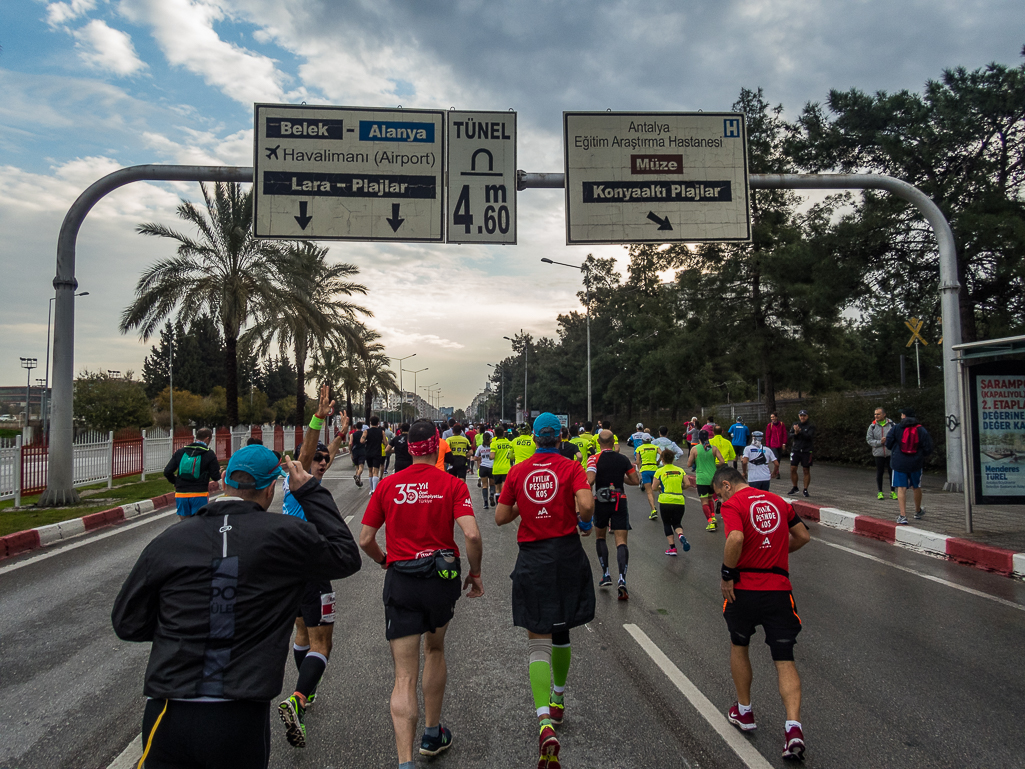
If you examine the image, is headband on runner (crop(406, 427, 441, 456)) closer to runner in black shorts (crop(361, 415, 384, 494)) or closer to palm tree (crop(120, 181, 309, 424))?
runner in black shorts (crop(361, 415, 384, 494))

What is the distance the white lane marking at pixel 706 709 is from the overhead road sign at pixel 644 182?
7.41m

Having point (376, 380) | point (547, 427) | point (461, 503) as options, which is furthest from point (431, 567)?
point (376, 380)

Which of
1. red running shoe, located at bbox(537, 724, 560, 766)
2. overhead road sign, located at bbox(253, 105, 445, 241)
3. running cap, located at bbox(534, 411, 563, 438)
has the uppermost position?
overhead road sign, located at bbox(253, 105, 445, 241)

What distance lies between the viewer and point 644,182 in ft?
37.1

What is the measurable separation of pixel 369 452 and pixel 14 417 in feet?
209

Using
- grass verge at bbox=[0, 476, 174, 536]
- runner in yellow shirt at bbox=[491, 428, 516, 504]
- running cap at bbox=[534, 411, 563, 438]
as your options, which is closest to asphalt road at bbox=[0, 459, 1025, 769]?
running cap at bbox=[534, 411, 563, 438]

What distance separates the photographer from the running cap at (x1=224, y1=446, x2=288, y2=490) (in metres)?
2.56

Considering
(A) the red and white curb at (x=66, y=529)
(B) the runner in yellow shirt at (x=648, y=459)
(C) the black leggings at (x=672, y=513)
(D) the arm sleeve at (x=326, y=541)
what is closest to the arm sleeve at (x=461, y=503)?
(D) the arm sleeve at (x=326, y=541)

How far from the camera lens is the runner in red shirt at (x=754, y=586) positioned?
380cm

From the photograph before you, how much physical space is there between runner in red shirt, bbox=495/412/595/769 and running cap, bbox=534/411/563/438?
1 centimetres

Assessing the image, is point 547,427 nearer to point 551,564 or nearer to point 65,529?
point 551,564

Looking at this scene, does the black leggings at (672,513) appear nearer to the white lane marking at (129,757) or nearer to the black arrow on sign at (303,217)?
the white lane marking at (129,757)

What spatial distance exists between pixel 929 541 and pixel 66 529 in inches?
511

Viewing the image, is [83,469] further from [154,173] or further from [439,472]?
[439,472]
